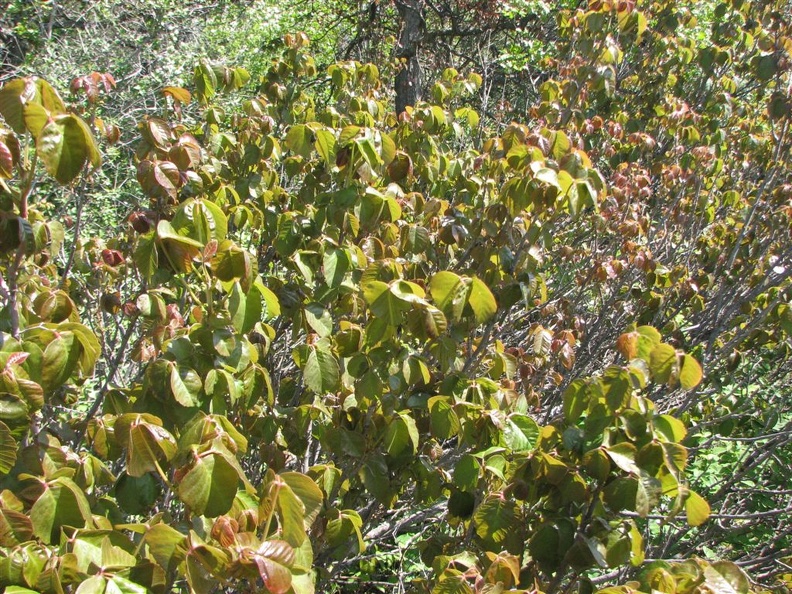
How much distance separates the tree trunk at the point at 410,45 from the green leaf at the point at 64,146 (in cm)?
750

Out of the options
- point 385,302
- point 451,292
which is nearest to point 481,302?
point 451,292

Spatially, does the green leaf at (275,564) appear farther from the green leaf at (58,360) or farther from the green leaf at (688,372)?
the green leaf at (688,372)

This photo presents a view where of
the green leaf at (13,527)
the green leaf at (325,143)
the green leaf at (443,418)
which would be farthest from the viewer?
the green leaf at (325,143)

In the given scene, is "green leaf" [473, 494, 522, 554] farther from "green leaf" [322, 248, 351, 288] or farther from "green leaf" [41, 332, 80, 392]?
"green leaf" [41, 332, 80, 392]

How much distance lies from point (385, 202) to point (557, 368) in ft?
6.91

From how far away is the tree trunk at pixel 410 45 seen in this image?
8516 mm

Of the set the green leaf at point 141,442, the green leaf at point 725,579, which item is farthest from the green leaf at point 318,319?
the green leaf at point 725,579

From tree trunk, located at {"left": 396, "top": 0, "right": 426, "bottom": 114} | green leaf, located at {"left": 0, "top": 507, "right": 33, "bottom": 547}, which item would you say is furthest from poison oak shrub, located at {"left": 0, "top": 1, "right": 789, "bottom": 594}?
tree trunk, located at {"left": 396, "top": 0, "right": 426, "bottom": 114}

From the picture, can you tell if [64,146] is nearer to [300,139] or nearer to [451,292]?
[451,292]

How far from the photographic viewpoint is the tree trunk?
27.9ft

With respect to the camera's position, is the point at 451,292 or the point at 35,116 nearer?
the point at 35,116

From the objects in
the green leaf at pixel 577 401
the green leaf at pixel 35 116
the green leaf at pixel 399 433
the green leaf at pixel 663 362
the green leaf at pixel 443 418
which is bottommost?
the green leaf at pixel 399 433

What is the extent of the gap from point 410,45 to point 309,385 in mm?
7525

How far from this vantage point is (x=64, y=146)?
129 cm
